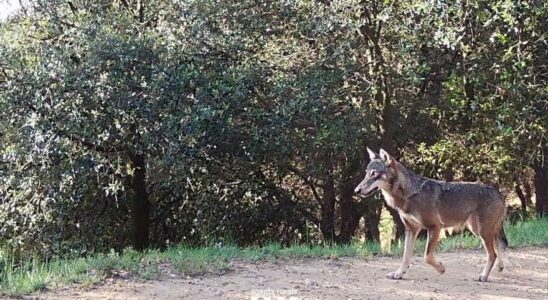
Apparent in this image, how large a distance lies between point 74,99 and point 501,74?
779 centimetres

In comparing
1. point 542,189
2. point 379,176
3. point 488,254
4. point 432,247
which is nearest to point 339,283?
point 432,247

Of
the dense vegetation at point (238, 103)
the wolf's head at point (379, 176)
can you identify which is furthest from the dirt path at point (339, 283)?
the dense vegetation at point (238, 103)

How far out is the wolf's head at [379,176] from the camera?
7.98 m

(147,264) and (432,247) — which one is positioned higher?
(432,247)

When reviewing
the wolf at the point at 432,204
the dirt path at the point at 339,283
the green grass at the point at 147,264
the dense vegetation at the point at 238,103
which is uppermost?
the dense vegetation at the point at 238,103

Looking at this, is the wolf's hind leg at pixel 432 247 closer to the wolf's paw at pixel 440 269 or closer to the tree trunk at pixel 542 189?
the wolf's paw at pixel 440 269

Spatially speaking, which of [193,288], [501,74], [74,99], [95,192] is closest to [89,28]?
[74,99]

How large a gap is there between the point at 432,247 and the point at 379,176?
1074 mm

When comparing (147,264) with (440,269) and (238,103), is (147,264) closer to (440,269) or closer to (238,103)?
(440,269)

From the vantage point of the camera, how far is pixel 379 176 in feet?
26.2

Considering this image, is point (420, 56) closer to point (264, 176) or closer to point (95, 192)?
point (264, 176)

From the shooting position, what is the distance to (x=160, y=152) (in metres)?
11.6

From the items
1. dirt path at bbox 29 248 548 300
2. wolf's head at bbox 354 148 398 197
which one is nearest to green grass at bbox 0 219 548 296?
dirt path at bbox 29 248 548 300

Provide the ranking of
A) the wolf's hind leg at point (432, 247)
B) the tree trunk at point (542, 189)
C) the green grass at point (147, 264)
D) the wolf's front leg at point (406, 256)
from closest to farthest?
the green grass at point (147, 264) → the wolf's hind leg at point (432, 247) → the wolf's front leg at point (406, 256) → the tree trunk at point (542, 189)
